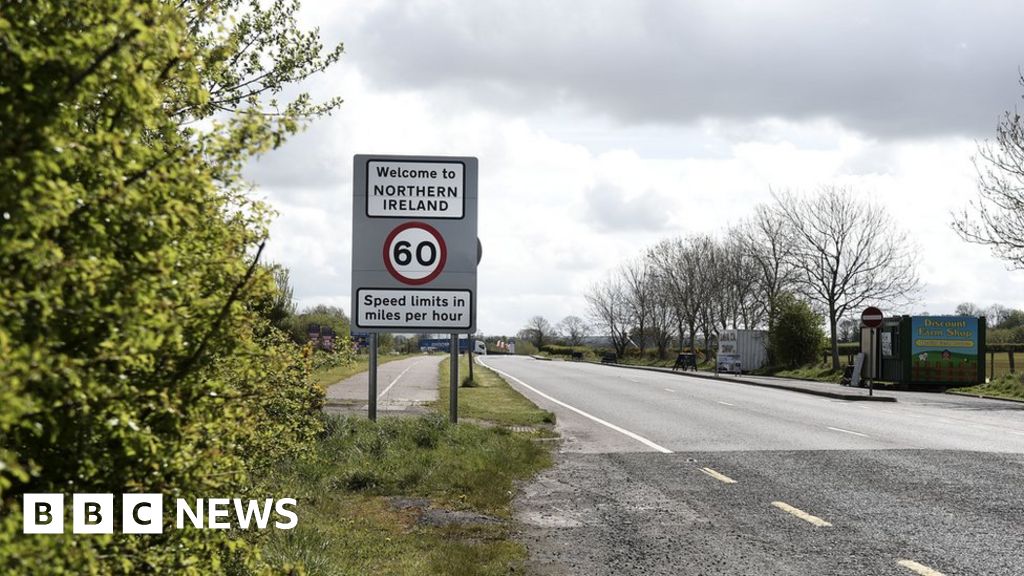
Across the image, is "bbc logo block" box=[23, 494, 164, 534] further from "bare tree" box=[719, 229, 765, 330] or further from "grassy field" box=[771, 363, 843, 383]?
"bare tree" box=[719, 229, 765, 330]

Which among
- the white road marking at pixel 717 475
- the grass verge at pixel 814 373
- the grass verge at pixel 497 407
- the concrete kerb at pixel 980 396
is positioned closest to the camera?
the white road marking at pixel 717 475

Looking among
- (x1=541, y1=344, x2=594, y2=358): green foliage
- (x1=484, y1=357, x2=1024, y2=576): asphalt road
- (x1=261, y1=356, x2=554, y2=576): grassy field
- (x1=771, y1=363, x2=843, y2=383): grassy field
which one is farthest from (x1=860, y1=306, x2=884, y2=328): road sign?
(x1=541, y1=344, x2=594, y2=358): green foliage

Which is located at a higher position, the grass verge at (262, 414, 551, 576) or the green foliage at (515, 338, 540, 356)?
→ the grass verge at (262, 414, 551, 576)

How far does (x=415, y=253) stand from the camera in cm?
1408

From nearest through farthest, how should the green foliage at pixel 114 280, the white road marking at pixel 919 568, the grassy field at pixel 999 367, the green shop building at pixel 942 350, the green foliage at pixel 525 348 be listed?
the green foliage at pixel 114 280
the white road marking at pixel 919 568
the green shop building at pixel 942 350
the grassy field at pixel 999 367
the green foliage at pixel 525 348

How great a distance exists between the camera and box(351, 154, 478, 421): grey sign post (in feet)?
45.4

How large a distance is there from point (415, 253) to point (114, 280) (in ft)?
37.9

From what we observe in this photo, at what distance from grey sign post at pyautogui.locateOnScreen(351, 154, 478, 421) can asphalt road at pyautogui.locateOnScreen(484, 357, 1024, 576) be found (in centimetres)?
283

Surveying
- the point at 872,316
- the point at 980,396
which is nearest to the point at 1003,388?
the point at 980,396

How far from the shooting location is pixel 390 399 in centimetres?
2403

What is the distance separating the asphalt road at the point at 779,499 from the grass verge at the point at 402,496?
1.29 feet

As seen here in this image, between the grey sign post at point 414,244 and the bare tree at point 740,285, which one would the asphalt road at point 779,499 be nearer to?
the grey sign post at point 414,244

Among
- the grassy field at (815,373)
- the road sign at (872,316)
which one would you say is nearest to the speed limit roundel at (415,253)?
the road sign at (872,316)

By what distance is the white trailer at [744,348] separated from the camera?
2232 inches
